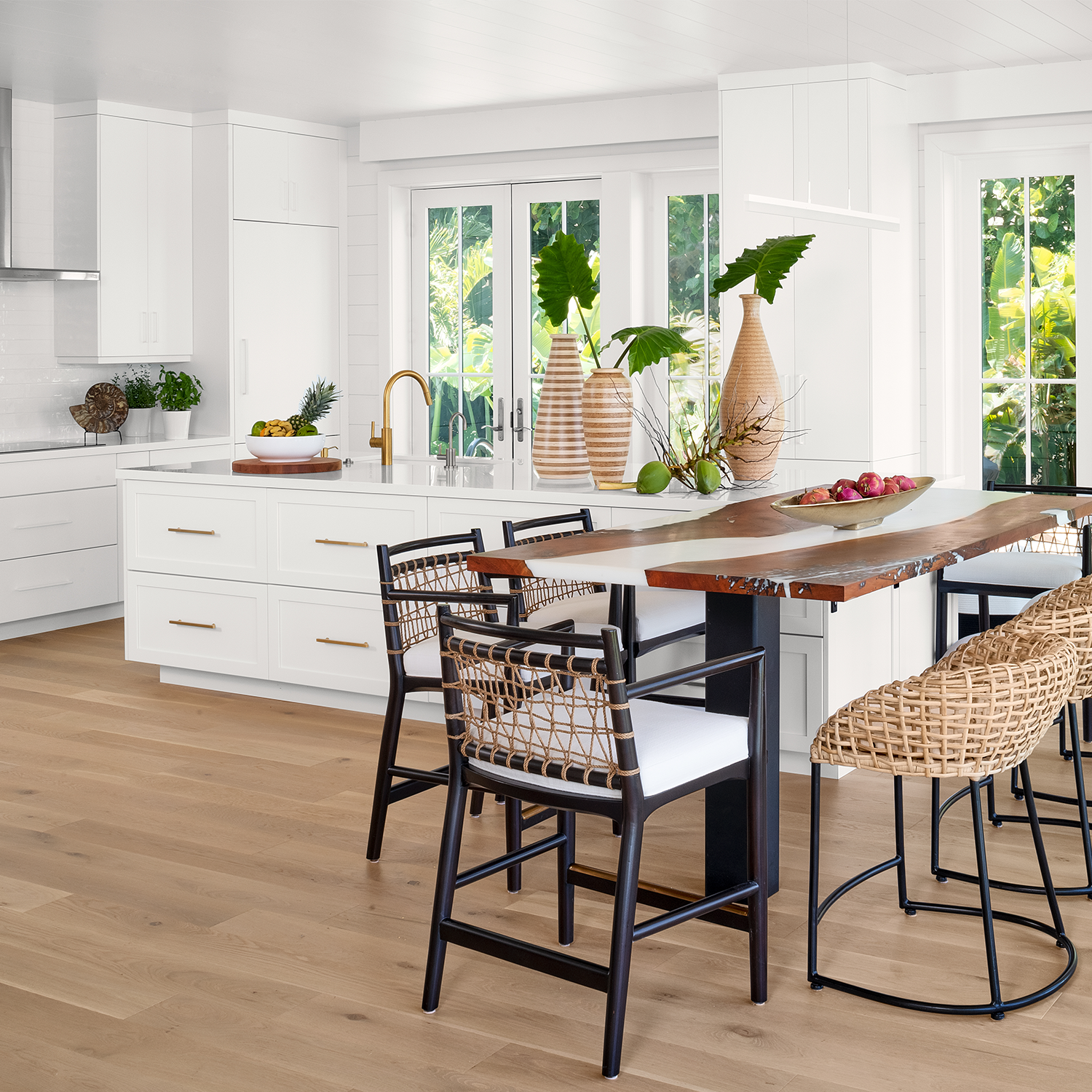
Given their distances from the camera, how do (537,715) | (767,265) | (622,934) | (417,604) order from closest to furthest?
(622,934)
(537,715)
(417,604)
(767,265)

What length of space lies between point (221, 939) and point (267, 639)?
2.13 meters

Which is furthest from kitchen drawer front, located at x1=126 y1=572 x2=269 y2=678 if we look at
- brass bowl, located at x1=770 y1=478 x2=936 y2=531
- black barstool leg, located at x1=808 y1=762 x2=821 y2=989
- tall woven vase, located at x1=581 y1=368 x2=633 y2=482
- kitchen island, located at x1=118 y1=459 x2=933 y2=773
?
black barstool leg, located at x1=808 y1=762 x2=821 y2=989

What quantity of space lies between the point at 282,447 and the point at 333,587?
58 cm

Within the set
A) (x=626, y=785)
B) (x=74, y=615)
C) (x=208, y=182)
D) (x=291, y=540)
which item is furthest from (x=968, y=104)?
(x=74, y=615)

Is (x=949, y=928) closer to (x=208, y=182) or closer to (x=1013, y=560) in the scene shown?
(x=1013, y=560)

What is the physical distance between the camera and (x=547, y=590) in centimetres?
376

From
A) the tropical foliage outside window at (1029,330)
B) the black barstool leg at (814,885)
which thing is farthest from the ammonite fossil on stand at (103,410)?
the black barstool leg at (814,885)

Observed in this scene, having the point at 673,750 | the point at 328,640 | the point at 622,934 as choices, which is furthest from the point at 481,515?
the point at 622,934

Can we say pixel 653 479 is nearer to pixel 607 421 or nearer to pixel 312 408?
pixel 607 421

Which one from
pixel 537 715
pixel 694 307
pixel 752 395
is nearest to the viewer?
pixel 537 715

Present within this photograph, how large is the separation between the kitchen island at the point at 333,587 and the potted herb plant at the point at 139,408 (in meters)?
1.65

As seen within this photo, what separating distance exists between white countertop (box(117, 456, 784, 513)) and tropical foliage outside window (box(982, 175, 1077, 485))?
1744 millimetres

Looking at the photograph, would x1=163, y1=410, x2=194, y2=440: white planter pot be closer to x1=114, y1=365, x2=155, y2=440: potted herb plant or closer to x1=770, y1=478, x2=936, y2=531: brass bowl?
x1=114, y1=365, x2=155, y2=440: potted herb plant

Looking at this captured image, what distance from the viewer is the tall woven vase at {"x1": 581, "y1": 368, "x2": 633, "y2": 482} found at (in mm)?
4258
